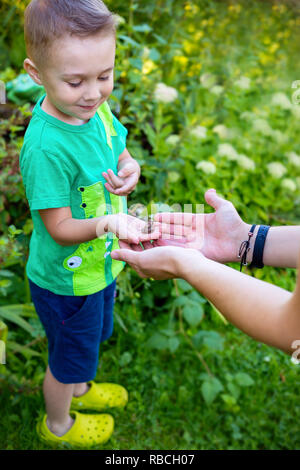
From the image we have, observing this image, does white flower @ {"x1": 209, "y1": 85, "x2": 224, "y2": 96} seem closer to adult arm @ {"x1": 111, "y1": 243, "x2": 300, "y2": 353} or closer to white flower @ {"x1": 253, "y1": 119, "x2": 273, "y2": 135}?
white flower @ {"x1": 253, "y1": 119, "x2": 273, "y2": 135}

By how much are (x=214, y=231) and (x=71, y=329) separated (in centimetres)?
60

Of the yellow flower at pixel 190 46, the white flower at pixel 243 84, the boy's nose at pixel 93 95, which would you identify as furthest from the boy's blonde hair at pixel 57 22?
the yellow flower at pixel 190 46

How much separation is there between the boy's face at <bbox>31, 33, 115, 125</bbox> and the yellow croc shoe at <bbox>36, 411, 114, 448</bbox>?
1.29 metres

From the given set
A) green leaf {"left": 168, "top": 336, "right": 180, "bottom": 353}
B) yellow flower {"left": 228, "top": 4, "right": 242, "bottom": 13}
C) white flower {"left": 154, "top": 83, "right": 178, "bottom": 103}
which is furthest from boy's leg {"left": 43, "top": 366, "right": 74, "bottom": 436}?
yellow flower {"left": 228, "top": 4, "right": 242, "bottom": 13}

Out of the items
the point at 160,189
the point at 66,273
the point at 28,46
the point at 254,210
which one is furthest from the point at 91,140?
the point at 254,210

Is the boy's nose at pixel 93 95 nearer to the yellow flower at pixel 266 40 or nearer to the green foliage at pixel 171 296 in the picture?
the green foliage at pixel 171 296

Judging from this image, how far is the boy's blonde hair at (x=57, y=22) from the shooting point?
3.56 feet

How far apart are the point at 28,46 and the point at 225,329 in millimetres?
1862

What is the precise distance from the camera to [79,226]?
126 centimetres

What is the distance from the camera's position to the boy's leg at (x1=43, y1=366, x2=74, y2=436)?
1698 mm

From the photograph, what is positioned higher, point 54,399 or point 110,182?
point 110,182

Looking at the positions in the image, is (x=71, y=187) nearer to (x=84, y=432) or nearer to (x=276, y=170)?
(x=84, y=432)

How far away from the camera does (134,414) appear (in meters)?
2.03
